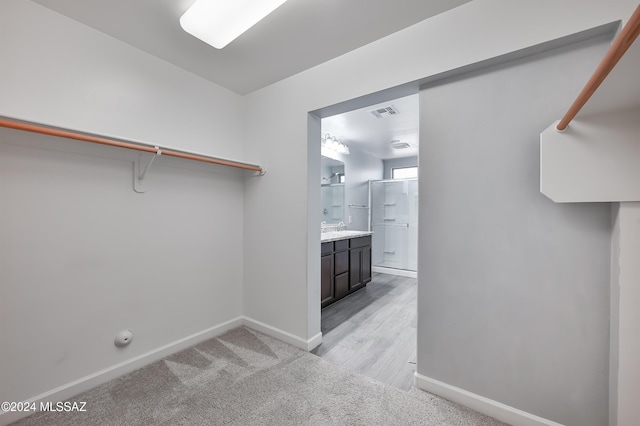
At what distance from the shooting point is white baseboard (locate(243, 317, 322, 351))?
217cm

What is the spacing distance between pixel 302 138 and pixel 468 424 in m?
2.18

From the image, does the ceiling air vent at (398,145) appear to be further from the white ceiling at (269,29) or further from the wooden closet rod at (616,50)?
the wooden closet rod at (616,50)

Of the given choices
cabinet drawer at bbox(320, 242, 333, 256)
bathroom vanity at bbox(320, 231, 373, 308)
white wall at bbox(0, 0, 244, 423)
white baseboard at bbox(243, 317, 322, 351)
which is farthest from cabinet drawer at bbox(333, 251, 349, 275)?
white wall at bbox(0, 0, 244, 423)

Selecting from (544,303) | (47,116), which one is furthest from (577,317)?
(47,116)

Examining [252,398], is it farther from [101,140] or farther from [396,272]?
[396,272]

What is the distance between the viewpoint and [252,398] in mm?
1599

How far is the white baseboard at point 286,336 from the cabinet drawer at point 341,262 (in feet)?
3.54

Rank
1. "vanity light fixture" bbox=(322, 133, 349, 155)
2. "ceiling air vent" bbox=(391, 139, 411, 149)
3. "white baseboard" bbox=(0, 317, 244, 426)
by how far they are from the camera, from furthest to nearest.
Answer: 1. "ceiling air vent" bbox=(391, 139, 411, 149)
2. "vanity light fixture" bbox=(322, 133, 349, 155)
3. "white baseboard" bbox=(0, 317, 244, 426)

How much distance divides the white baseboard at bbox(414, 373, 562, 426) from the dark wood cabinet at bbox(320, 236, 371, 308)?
154 centimetres

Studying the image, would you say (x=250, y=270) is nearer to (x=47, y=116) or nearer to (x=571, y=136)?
(x=47, y=116)

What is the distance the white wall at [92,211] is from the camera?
4.73 ft

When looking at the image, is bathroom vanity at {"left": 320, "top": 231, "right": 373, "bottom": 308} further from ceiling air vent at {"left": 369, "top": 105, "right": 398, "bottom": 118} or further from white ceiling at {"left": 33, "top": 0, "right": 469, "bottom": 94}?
white ceiling at {"left": 33, "top": 0, "right": 469, "bottom": 94}

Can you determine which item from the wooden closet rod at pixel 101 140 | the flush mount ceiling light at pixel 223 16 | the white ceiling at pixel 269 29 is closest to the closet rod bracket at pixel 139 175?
the wooden closet rod at pixel 101 140

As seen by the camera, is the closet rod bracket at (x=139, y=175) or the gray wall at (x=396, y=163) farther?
the gray wall at (x=396, y=163)
